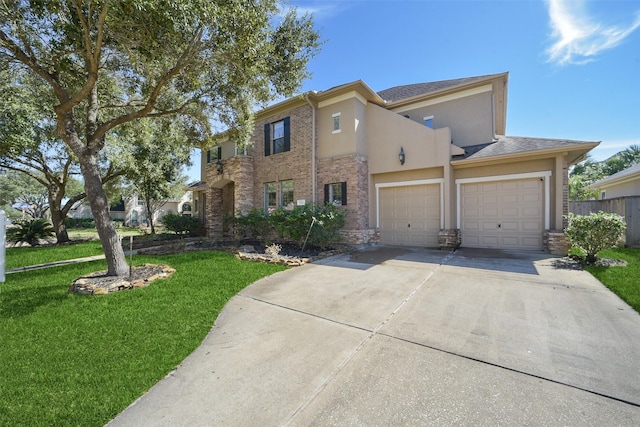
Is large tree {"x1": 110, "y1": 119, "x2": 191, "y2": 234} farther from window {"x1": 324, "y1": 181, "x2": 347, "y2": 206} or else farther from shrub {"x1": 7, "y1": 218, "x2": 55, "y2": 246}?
window {"x1": 324, "y1": 181, "x2": 347, "y2": 206}

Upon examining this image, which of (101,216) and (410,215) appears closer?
(101,216)

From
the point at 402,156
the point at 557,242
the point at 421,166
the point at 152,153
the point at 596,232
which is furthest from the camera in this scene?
the point at 152,153

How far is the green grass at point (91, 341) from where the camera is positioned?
91.3 inches

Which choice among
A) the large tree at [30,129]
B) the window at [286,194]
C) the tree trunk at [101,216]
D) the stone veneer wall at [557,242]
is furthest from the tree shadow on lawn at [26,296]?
the stone veneer wall at [557,242]

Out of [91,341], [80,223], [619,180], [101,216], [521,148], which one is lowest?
[91,341]

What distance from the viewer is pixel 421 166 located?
32.6ft

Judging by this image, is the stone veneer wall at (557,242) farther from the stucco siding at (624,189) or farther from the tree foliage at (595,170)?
the tree foliage at (595,170)

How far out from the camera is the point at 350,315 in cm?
403

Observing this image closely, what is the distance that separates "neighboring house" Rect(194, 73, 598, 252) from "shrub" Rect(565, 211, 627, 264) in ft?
4.47

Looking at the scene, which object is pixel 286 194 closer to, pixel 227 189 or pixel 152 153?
pixel 227 189

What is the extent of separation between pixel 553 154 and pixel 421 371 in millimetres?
8942

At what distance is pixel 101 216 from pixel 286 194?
7.55 metres

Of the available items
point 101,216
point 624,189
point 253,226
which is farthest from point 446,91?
point 624,189

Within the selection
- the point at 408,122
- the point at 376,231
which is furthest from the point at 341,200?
the point at 408,122
